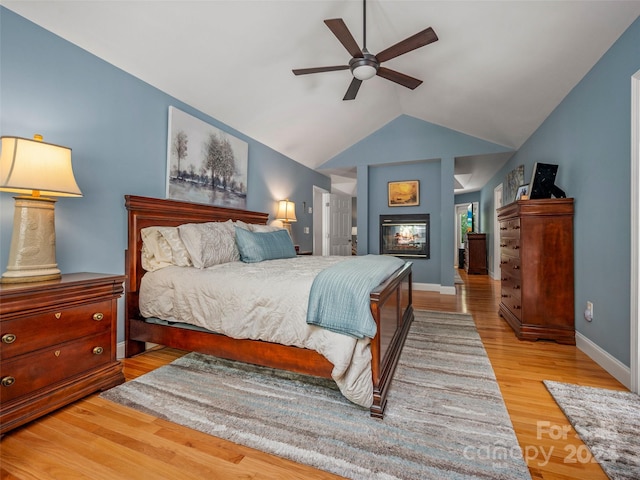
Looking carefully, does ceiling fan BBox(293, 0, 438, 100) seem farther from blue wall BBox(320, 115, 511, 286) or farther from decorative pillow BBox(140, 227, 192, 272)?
blue wall BBox(320, 115, 511, 286)

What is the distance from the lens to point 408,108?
493 cm

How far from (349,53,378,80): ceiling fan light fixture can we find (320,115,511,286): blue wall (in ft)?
9.78

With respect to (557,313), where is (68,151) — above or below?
above

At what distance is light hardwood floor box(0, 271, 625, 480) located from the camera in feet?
3.96

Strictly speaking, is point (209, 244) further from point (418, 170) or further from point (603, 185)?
point (418, 170)

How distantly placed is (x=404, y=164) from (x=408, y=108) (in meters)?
1.09

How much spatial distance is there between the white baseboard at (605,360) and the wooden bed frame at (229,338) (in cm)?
142

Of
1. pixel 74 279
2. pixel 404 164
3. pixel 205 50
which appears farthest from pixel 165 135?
pixel 404 164

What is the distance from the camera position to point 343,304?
1586mm

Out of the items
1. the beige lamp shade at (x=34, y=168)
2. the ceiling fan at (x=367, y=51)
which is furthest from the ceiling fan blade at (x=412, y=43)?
the beige lamp shade at (x=34, y=168)

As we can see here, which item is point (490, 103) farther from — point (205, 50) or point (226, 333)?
point (226, 333)

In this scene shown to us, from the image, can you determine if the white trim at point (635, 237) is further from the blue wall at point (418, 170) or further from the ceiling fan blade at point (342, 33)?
the blue wall at point (418, 170)

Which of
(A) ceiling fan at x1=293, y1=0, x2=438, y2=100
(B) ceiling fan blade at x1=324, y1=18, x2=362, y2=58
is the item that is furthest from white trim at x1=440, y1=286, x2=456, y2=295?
(B) ceiling fan blade at x1=324, y1=18, x2=362, y2=58

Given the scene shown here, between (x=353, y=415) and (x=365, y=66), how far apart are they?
103 inches
